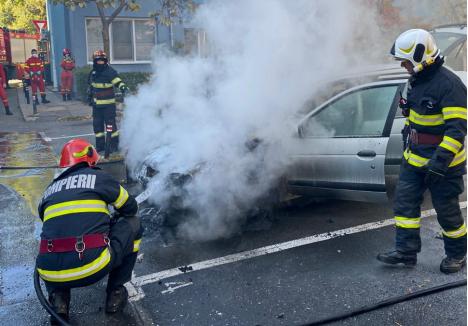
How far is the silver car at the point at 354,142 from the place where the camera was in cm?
468

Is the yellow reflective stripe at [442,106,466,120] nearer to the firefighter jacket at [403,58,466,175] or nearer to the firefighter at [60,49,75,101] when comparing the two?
the firefighter jacket at [403,58,466,175]

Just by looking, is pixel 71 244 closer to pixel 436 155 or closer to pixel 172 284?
pixel 172 284

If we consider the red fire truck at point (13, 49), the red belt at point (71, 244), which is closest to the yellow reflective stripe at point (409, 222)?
the red belt at point (71, 244)

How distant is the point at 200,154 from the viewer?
15.8 feet

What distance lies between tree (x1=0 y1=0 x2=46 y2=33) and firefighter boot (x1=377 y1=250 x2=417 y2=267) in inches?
1431

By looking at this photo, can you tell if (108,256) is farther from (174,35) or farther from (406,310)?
(174,35)

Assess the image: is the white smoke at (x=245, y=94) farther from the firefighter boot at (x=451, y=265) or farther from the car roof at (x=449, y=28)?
the car roof at (x=449, y=28)

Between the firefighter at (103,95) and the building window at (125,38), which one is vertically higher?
the building window at (125,38)

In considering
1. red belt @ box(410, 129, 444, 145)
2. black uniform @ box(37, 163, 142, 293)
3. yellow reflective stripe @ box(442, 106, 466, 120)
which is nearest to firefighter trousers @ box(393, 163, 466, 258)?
red belt @ box(410, 129, 444, 145)

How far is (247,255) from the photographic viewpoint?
4.39 meters

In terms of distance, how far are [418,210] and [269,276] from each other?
4.48 feet

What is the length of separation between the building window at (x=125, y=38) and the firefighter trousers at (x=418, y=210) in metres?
15.2

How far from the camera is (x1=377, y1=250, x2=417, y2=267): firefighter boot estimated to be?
13.3 ft

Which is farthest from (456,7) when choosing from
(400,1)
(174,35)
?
(174,35)
